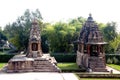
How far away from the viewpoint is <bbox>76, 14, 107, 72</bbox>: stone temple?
34.6 metres

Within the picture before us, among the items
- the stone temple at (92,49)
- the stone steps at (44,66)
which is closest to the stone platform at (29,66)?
the stone steps at (44,66)

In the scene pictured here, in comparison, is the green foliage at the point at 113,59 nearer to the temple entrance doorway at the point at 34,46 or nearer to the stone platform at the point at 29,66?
the temple entrance doorway at the point at 34,46

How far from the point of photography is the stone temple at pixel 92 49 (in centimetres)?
3465

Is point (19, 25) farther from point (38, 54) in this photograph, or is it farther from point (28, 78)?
point (28, 78)

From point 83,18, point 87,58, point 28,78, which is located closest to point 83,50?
point 87,58

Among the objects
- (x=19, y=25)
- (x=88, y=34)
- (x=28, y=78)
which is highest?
(x=19, y=25)

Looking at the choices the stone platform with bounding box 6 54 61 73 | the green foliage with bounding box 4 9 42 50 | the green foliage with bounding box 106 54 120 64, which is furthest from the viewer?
the green foliage with bounding box 4 9 42 50

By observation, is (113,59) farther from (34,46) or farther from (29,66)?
(29,66)

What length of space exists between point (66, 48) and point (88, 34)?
2061 centimetres

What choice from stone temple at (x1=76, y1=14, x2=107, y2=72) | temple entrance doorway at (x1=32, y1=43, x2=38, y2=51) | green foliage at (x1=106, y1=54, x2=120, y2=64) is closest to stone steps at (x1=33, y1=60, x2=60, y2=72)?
temple entrance doorway at (x1=32, y1=43, x2=38, y2=51)

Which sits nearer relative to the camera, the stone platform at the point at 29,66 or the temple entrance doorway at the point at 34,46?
the stone platform at the point at 29,66

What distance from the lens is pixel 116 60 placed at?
44.9 m

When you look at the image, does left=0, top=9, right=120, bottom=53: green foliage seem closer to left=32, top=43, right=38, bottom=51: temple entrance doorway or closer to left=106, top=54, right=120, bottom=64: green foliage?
left=106, top=54, right=120, bottom=64: green foliage

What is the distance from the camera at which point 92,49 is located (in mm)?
38031
